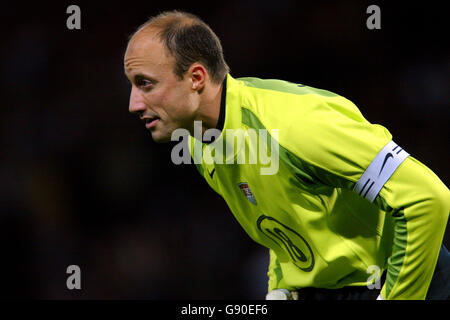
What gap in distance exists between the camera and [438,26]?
4.69 m

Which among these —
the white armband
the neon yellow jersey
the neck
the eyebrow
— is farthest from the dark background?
the white armband

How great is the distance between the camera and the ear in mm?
2137

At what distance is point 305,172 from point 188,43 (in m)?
0.58

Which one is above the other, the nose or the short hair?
the short hair

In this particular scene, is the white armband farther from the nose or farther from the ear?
the nose

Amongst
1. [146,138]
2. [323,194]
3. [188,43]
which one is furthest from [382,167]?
[146,138]

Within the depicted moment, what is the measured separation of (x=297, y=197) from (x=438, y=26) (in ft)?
10.3

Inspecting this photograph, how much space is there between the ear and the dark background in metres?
2.41

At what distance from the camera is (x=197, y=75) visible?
2145 mm

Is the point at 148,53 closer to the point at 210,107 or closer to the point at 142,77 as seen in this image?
the point at 142,77

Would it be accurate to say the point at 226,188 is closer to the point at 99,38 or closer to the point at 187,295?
the point at 187,295

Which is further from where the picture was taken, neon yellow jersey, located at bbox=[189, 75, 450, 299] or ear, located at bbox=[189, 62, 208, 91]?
ear, located at bbox=[189, 62, 208, 91]

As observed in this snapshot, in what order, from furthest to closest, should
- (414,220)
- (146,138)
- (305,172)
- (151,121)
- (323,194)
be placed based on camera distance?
(146,138), (151,121), (323,194), (305,172), (414,220)
